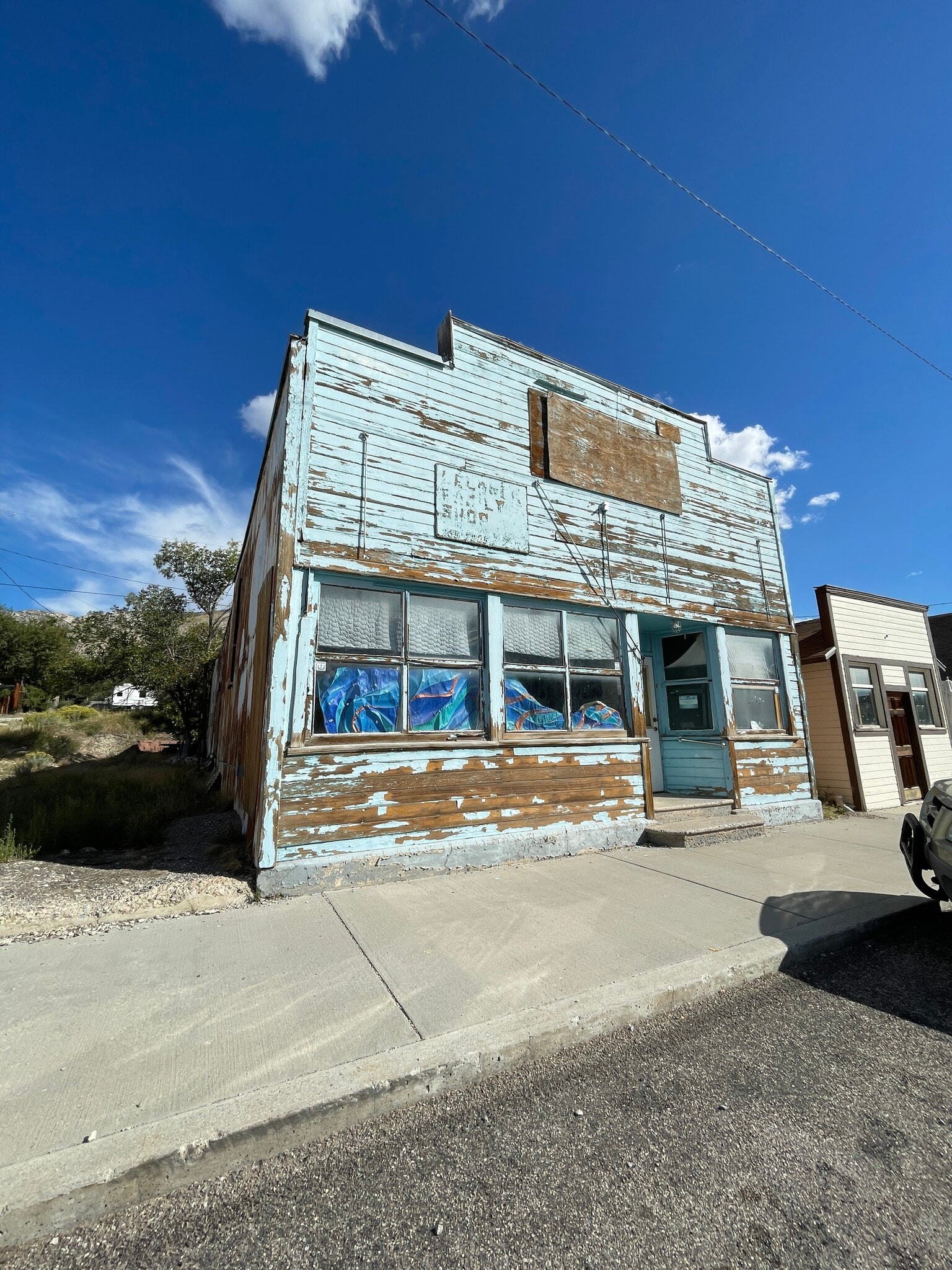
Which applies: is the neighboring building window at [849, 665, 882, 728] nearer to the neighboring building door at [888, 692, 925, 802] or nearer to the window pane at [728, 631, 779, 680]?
the neighboring building door at [888, 692, 925, 802]

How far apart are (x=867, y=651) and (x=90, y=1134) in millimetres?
13455

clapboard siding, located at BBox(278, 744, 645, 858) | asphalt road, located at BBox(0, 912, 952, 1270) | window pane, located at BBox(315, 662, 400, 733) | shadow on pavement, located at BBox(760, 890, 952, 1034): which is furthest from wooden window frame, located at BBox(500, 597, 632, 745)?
asphalt road, located at BBox(0, 912, 952, 1270)

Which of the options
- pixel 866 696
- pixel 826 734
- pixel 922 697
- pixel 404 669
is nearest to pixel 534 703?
pixel 404 669

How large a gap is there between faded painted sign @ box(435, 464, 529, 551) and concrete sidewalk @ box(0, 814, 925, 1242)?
3850 mm

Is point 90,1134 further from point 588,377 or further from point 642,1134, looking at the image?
point 588,377

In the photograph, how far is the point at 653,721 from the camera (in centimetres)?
920

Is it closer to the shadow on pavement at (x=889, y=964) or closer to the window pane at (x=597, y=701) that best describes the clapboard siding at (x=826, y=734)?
the window pane at (x=597, y=701)

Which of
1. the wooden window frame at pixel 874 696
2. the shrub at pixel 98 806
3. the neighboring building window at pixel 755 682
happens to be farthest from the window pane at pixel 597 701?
the wooden window frame at pixel 874 696

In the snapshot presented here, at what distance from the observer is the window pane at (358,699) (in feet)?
18.6

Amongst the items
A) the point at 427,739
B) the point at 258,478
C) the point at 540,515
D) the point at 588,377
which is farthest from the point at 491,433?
the point at 258,478

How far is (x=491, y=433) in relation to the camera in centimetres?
727

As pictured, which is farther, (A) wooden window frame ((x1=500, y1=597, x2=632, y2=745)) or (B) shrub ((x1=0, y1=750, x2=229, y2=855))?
(A) wooden window frame ((x1=500, y1=597, x2=632, y2=745))

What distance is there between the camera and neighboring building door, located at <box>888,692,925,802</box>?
37.5ft

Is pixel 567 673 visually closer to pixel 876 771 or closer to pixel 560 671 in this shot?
pixel 560 671
